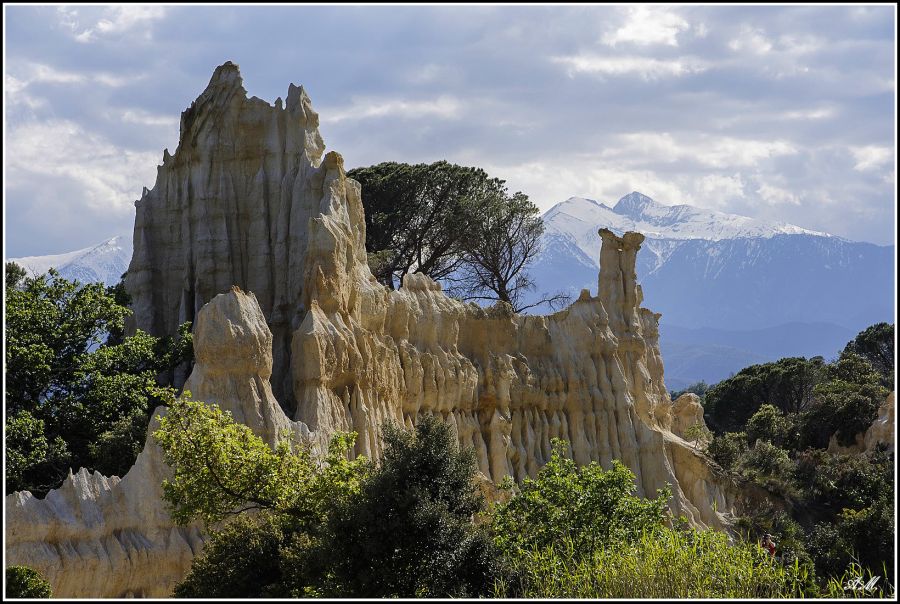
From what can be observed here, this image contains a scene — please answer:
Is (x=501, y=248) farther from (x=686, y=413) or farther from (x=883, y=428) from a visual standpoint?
(x=883, y=428)

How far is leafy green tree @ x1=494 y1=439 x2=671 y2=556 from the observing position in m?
28.7

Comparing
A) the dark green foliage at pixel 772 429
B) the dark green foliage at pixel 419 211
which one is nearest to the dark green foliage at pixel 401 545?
the dark green foliage at pixel 419 211

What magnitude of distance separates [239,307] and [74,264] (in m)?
149

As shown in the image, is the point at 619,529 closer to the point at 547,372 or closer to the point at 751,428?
the point at 547,372

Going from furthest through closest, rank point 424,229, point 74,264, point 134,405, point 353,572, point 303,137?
point 74,264 < point 424,229 < point 303,137 < point 134,405 < point 353,572

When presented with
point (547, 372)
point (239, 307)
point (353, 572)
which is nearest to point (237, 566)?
point (353, 572)

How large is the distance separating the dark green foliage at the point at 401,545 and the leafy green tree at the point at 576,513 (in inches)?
79.6

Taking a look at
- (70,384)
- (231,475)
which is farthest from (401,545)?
(70,384)

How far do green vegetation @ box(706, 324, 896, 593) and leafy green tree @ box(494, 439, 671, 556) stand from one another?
26.7 feet

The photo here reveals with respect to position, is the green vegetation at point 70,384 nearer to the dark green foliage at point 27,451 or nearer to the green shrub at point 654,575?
the dark green foliage at point 27,451

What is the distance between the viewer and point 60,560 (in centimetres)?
2880

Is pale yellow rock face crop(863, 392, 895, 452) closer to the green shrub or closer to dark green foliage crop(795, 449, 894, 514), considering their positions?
dark green foliage crop(795, 449, 894, 514)

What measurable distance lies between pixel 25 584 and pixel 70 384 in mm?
11247

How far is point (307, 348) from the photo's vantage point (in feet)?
116
